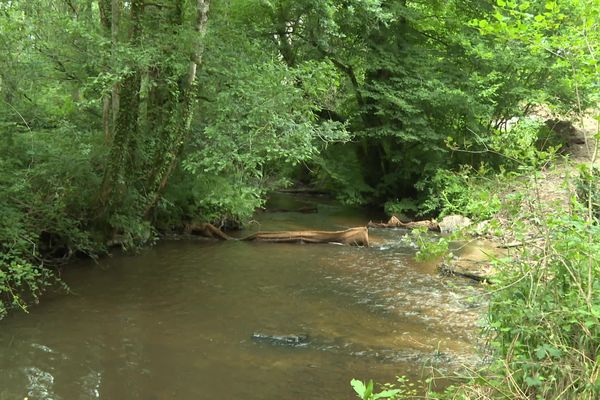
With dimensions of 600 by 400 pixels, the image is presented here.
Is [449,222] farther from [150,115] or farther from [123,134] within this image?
[123,134]

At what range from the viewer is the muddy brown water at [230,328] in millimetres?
6215

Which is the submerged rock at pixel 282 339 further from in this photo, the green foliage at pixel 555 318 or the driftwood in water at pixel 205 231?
the driftwood in water at pixel 205 231

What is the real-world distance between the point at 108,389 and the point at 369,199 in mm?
17206

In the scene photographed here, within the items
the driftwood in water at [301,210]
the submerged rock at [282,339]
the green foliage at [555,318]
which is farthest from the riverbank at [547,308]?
the driftwood in water at [301,210]

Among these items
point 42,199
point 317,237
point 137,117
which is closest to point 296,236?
point 317,237

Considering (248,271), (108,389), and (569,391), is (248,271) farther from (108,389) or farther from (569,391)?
(569,391)

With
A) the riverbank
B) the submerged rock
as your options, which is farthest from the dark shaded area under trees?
the riverbank

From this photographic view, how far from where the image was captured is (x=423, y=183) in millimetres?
19906

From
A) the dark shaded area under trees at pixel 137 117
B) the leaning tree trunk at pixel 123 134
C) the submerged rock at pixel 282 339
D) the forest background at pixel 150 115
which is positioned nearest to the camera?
the submerged rock at pixel 282 339

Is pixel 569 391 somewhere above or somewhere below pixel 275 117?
below

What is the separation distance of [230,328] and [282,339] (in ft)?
2.98

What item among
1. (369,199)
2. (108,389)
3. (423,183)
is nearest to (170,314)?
(108,389)

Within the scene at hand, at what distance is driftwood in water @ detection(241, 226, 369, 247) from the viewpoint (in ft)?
48.7

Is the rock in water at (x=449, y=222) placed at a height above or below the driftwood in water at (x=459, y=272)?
above
